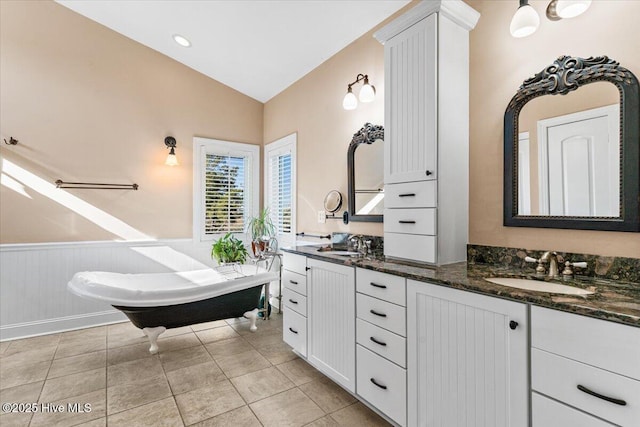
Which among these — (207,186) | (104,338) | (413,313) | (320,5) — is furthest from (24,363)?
(320,5)

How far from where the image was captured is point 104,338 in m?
3.35

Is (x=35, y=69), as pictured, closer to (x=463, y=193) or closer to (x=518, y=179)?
(x=463, y=193)

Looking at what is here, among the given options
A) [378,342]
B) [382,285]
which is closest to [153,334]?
[378,342]

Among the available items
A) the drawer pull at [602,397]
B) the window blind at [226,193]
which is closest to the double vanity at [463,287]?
the drawer pull at [602,397]

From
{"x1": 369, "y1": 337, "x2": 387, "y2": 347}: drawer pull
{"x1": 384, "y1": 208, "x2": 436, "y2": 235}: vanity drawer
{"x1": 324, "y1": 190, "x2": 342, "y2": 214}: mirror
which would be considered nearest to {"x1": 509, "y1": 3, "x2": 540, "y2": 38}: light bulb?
{"x1": 384, "y1": 208, "x2": 436, "y2": 235}: vanity drawer

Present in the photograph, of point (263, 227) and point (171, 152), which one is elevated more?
point (171, 152)

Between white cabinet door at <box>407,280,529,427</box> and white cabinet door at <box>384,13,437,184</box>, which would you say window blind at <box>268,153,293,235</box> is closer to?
white cabinet door at <box>384,13,437,184</box>

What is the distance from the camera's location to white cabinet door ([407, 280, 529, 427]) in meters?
1.31

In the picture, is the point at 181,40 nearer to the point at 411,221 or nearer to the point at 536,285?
the point at 411,221

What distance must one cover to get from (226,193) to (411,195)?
3.09 metres

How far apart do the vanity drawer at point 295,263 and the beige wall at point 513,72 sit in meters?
1.27

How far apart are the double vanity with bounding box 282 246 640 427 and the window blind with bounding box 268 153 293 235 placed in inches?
73.3

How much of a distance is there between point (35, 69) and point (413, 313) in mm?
4390

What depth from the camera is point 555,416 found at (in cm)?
119
